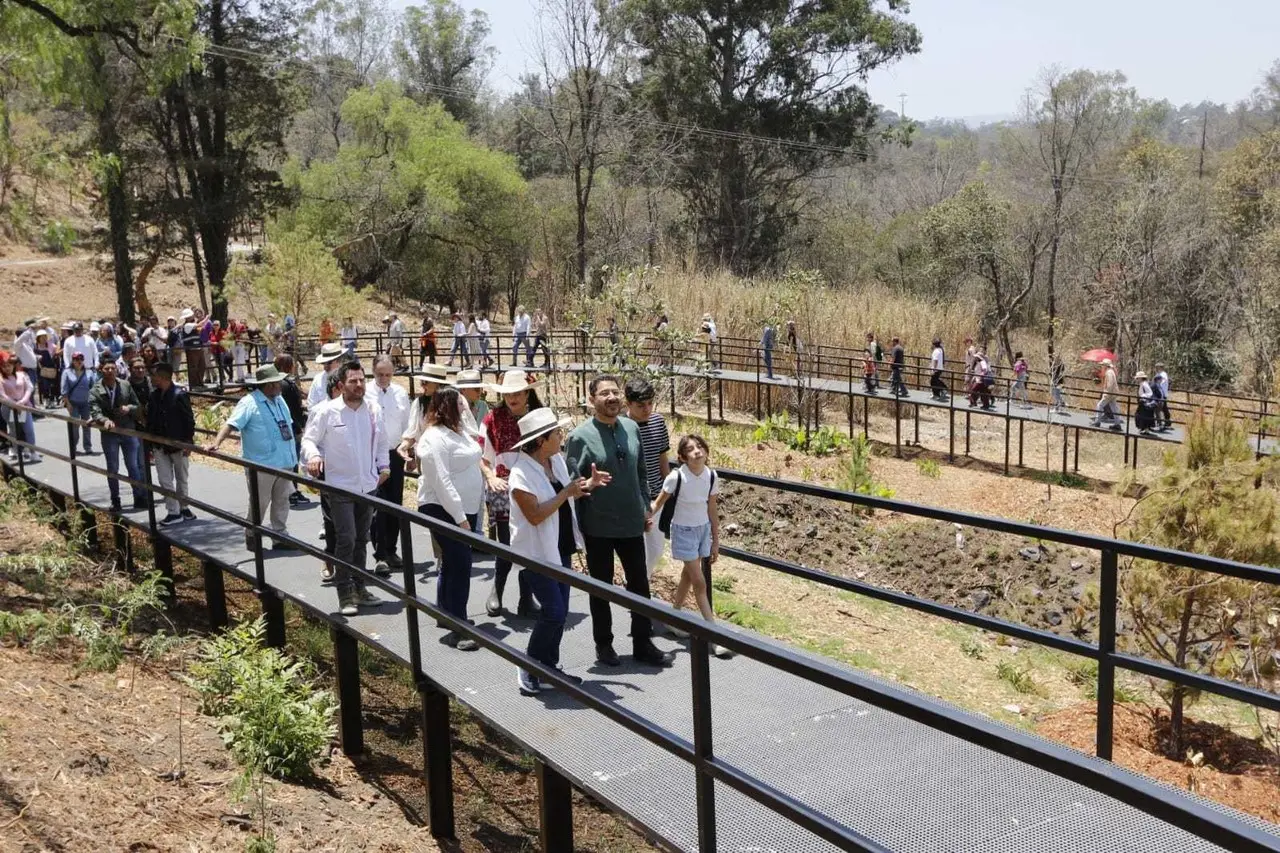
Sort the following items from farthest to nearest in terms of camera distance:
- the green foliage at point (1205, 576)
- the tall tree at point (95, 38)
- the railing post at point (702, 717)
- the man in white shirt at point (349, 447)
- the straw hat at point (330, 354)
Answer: the tall tree at point (95, 38) < the straw hat at point (330, 354) < the green foliage at point (1205, 576) < the man in white shirt at point (349, 447) < the railing post at point (702, 717)

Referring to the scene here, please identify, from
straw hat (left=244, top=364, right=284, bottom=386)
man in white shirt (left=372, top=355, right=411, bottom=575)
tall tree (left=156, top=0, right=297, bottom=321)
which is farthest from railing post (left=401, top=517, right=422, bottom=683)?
tall tree (left=156, top=0, right=297, bottom=321)

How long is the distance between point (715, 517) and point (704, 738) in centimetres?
309

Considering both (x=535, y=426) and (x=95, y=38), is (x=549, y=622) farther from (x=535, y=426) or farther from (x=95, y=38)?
(x=95, y=38)

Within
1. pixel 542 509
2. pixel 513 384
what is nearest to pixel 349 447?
pixel 513 384

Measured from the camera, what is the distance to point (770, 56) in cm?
4678

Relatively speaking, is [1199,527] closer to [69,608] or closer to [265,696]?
[265,696]

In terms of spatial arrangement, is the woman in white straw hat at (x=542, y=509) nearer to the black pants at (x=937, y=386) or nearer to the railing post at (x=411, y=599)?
the railing post at (x=411, y=599)

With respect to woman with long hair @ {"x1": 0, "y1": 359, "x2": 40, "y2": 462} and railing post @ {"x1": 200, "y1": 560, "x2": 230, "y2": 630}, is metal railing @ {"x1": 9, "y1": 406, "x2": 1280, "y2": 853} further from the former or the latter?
woman with long hair @ {"x1": 0, "y1": 359, "x2": 40, "y2": 462}

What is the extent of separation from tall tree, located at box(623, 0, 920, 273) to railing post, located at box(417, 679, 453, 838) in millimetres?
43076

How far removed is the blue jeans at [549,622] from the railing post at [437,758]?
0.65 meters

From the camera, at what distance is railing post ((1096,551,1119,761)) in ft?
14.9

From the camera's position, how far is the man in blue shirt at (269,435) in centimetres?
804

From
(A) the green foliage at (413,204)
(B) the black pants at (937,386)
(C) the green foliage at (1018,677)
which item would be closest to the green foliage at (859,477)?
(B) the black pants at (937,386)

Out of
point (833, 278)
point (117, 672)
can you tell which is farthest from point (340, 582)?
point (833, 278)
